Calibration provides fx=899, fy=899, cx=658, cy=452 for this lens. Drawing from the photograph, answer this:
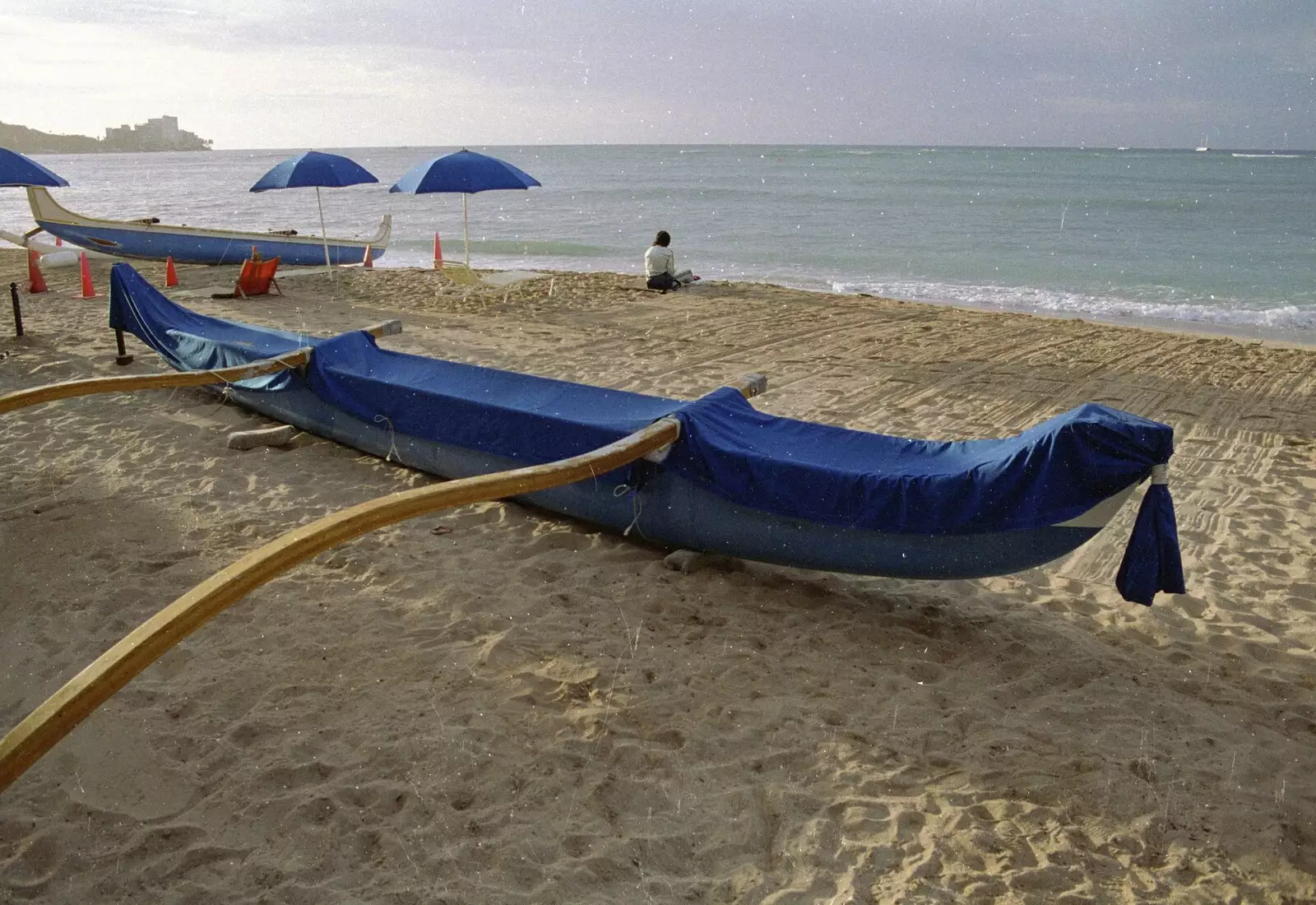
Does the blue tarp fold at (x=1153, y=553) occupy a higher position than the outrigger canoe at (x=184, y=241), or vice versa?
the outrigger canoe at (x=184, y=241)

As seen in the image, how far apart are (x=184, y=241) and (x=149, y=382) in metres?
10.2

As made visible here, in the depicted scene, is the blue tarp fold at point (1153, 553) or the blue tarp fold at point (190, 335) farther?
the blue tarp fold at point (190, 335)

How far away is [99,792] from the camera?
2578 mm

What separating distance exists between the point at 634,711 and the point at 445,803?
69 centimetres

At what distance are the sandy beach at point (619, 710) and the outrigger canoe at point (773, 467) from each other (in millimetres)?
236

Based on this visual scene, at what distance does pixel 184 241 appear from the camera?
13602 mm

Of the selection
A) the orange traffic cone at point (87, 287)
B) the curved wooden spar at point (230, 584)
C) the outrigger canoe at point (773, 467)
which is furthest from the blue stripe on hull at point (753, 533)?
the orange traffic cone at point (87, 287)

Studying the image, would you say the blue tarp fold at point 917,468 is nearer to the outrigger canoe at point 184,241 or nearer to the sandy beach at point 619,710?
the sandy beach at point 619,710

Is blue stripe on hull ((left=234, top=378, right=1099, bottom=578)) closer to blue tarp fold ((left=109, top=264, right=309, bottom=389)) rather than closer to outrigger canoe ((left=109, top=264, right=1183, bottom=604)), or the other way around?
outrigger canoe ((left=109, top=264, right=1183, bottom=604))

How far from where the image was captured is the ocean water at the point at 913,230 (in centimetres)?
1378

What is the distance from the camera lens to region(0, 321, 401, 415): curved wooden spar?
14.0ft

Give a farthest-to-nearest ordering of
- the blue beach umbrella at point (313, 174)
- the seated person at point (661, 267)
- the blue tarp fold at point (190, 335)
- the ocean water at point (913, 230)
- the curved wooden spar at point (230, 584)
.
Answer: the ocean water at point (913, 230), the seated person at point (661, 267), the blue beach umbrella at point (313, 174), the blue tarp fold at point (190, 335), the curved wooden spar at point (230, 584)

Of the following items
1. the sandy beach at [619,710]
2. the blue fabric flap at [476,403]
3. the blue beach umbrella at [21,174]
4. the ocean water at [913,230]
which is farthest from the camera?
the ocean water at [913,230]

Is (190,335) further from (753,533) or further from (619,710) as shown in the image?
(619,710)
